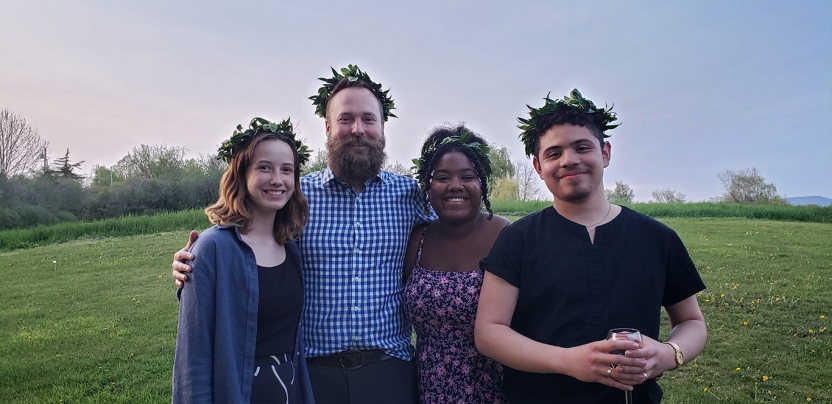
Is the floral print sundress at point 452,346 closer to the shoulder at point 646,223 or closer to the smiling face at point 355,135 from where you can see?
the smiling face at point 355,135

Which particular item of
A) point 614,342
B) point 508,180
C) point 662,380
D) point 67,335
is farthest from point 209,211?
point 508,180

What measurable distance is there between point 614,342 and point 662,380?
521cm

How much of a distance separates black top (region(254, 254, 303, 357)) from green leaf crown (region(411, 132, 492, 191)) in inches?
44.0

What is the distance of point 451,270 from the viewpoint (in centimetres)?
300

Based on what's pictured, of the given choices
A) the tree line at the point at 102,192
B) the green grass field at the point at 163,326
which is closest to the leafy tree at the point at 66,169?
the tree line at the point at 102,192

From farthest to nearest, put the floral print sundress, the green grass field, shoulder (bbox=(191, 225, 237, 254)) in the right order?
the green grass field < the floral print sundress < shoulder (bbox=(191, 225, 237, 254))

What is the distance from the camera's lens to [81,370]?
687 cm

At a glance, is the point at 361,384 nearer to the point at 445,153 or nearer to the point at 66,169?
the point at 445,153

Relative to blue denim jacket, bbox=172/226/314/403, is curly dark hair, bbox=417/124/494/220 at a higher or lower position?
higher

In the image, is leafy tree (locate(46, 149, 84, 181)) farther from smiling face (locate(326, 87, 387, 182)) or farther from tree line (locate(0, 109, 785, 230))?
smiling face (locate(326, 87, 387, 182))

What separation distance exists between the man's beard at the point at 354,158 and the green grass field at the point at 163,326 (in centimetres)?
432

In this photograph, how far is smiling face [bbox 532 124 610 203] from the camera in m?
2.15

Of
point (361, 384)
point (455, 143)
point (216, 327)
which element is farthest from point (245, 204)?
point (455, 143)

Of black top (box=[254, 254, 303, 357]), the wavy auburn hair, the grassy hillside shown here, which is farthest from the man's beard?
the grassy hillside
